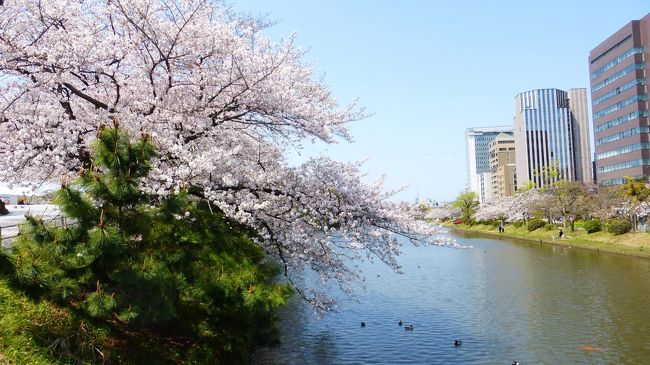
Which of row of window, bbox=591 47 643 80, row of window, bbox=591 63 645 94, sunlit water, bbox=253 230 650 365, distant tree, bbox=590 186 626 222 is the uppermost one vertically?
row of window, bbox=591 47 643 80

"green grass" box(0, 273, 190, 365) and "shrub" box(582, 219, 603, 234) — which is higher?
"shrub" box(582, 219, 603, 234)

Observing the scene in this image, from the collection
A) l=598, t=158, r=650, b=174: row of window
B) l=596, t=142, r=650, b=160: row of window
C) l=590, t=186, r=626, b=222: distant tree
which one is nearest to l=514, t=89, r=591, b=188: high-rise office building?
l=596, t=142, r=650, b=160: row of window

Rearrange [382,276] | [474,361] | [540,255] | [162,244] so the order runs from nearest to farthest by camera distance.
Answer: [162,244], [474,361], [382,276], [540,255]

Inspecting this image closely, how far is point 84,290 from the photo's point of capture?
8.26 meters

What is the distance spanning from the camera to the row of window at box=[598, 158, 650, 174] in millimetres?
70562

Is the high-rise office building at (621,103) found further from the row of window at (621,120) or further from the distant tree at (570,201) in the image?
the distant tree at (570,201)

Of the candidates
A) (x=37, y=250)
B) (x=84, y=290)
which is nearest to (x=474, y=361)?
(x=84, y=290)

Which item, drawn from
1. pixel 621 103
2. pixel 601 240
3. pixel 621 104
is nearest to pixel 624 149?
pixel 621 104

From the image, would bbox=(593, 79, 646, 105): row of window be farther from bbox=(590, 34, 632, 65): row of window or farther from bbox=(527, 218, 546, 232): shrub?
bbox=(527, 218, 546, 232): shrub

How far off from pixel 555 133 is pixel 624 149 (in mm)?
86939

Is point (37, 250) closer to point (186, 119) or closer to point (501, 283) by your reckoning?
point (186, 119)

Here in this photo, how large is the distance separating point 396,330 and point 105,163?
12.7m

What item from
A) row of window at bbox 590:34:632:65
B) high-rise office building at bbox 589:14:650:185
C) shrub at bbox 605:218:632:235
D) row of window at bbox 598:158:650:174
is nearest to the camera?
shrub at bbox 605:218:632:235

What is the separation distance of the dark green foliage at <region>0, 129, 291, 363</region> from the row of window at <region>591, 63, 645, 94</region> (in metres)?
79.8
